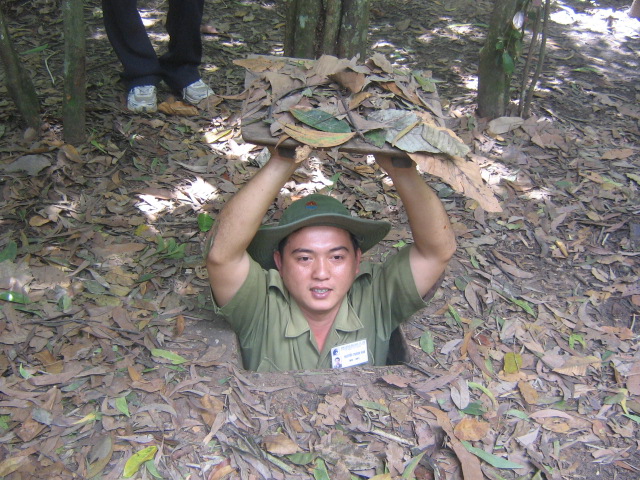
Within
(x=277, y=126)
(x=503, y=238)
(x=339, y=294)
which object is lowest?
(x=503, y=238)

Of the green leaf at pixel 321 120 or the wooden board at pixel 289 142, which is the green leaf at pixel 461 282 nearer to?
the wooden board at pixel 289 142

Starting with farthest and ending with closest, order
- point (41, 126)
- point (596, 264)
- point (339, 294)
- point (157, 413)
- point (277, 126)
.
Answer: point (41, 126), point (596, 264), point (339, 294), point (157, 413), point (277, 126)

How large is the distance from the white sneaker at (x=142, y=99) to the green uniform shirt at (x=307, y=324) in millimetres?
2362

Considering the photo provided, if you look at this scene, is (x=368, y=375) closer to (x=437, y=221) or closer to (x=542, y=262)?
(x=437, y=221)

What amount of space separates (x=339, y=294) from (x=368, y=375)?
0.44 m

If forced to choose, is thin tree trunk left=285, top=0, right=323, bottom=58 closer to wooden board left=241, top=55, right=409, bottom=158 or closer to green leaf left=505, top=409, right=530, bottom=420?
wooden board left=241, top=55, right=409, bottom=158

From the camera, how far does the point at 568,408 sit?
2943 mm

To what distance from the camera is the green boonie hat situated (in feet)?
10.1

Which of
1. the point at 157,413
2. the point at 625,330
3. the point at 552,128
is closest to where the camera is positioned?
the point at 157,413

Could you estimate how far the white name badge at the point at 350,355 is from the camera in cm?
325

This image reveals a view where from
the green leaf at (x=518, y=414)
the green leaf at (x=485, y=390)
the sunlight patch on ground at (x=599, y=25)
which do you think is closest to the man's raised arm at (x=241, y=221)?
the green leaf at (x=485, y=390)

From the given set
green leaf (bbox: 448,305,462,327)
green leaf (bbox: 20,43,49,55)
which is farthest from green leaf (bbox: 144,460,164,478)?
green leaf (bbox: 20,43,49,55)

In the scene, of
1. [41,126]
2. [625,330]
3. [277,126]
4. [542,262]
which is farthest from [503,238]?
[41,126]

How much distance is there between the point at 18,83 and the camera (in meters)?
4.15
